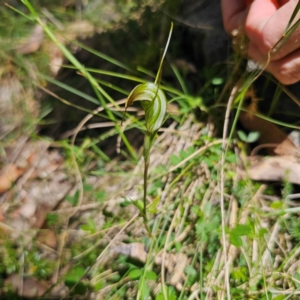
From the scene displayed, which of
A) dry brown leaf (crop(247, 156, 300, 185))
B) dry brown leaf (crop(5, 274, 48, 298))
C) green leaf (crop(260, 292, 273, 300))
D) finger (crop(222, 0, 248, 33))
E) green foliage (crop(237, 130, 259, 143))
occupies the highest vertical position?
finger (crop(222, 0, 248, 33))

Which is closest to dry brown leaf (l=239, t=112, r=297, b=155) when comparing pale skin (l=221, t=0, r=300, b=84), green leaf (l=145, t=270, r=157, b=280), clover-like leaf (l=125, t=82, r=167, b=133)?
pale skin (l=221, t=0, r=300, b=84)

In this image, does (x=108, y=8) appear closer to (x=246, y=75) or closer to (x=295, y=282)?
(x=246, y=75)

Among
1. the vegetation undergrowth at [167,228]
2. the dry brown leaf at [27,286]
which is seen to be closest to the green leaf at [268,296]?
the vegetation undergrowth at [167,228]

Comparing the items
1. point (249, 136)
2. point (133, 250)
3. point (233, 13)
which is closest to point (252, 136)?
point (249, 136)

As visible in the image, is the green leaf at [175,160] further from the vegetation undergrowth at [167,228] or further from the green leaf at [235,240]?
the green leaf at [235,240]

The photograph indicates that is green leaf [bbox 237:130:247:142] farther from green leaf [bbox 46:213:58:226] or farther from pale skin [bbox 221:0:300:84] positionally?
green leaf [bbox 46:213:58:226]

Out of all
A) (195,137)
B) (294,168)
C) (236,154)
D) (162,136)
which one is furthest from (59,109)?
(294,168)

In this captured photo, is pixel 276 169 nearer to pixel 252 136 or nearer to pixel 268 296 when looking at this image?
pixel 252 136
